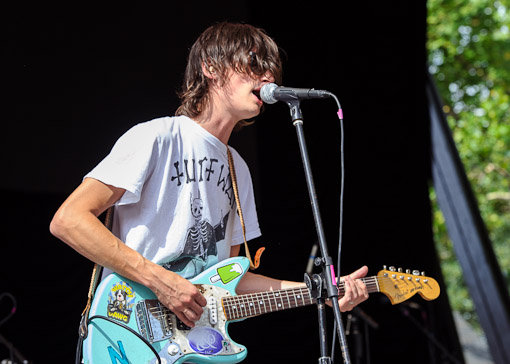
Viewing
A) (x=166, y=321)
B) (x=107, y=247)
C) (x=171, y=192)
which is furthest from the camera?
(x=171, y=192)

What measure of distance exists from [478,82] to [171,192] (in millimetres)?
13336

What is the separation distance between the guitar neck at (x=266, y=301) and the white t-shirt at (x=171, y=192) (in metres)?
0.18

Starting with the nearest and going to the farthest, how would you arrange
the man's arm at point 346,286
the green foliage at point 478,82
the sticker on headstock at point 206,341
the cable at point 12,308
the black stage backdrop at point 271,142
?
the sticker on headstock at point 206,341 < the man's arm at point 346,286 < the cable at point 12,308 < the black stage backdrop at point 271,142 < the green foliage at point 478,82

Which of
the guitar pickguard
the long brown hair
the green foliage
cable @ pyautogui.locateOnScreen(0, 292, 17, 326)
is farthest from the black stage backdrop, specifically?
the green foliage

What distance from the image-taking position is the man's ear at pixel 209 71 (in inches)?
88.8

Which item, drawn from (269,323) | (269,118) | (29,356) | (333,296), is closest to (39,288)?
(29,356)

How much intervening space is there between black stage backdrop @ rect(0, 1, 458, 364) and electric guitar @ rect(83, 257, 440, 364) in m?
1.69

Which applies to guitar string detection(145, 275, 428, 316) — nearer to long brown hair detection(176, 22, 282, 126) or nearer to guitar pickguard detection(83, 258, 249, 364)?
guitar pickguard detection(83, 258, 249, 364)

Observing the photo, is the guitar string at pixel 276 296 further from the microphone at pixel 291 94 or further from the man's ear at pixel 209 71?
the man's ear at pixel 209 71

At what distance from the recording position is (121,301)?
1838 millimetres

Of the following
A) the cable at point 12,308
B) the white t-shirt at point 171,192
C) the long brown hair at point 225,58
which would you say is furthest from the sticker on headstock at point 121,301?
the cable at point 12,308

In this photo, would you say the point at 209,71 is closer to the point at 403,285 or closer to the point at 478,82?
the point at 403,285

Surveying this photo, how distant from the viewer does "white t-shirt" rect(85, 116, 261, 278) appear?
1.93 m

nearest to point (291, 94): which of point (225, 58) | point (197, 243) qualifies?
point (225, 58)
